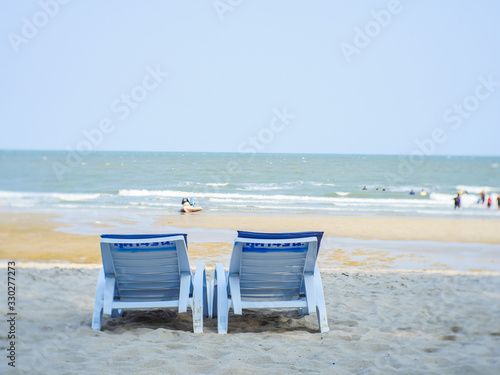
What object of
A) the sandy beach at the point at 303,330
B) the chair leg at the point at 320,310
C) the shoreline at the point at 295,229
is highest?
the chair leg at the point at 320,310

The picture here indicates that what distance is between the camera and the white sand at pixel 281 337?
2838 mm

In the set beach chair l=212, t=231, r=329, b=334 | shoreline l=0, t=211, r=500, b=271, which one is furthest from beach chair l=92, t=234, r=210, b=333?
shoreline l=0, t=211, r=500, b=271

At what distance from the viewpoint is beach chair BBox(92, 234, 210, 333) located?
11.3ft

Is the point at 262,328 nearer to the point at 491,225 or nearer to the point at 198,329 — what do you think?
the point at 198,329

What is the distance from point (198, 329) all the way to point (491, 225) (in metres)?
12.1

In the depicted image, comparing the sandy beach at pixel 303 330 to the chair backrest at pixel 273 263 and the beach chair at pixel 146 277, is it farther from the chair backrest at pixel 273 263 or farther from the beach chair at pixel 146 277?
the chair backrest at pixel 273 263

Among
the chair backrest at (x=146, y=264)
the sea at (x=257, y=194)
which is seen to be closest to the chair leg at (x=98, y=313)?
the chair backrest at (x=146, y=264)

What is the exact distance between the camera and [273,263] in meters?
3.56

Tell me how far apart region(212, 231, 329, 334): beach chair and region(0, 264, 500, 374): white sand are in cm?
23

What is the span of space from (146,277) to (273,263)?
98 centimetres

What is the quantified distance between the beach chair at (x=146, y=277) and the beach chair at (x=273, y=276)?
28 centimetres

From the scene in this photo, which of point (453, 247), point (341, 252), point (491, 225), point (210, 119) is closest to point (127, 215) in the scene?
point (341, 252)

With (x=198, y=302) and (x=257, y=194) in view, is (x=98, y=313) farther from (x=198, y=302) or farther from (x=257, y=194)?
(x=257, y=194)

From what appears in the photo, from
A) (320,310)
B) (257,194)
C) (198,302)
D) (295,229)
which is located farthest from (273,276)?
(257,194)
